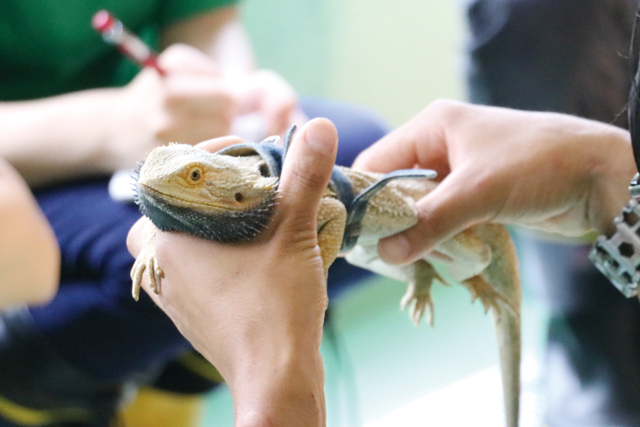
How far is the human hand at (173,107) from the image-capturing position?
3.75 feet

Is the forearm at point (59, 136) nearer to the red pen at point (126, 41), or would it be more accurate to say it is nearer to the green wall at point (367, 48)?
the red pen at point (126, 41)

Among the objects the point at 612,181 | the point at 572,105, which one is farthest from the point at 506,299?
the point at 572,105

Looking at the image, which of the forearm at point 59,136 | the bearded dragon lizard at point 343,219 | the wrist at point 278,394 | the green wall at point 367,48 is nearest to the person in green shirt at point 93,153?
the forearm at point 59,136

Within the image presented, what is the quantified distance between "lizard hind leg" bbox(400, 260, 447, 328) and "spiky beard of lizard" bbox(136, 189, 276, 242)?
19.1 inches

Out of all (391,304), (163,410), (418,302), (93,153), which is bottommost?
(163,410)

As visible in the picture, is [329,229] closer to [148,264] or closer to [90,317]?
[148,264]

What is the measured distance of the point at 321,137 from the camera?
2.26ft

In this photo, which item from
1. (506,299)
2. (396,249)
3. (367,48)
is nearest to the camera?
(396,249)

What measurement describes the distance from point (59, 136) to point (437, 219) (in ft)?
2.66

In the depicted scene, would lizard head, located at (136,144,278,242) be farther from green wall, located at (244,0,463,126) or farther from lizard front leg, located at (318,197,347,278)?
green wall, located at (244,0,463,126)

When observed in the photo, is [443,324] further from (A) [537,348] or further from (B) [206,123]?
(B) [206,123]

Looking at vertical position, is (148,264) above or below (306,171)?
below

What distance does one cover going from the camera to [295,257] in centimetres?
68

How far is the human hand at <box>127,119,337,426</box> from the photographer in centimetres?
64
